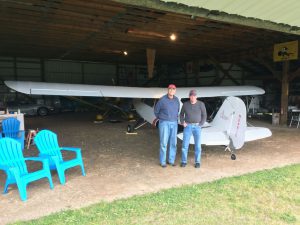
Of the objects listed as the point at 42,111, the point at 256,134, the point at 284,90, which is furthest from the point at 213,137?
the point at 42,111

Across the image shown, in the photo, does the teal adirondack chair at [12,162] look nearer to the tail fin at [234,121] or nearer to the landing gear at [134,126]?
the tail fin at [234,121]

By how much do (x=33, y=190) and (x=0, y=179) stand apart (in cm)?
104

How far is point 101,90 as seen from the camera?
8.55 meters

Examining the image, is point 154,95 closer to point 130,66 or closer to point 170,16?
point 170,16

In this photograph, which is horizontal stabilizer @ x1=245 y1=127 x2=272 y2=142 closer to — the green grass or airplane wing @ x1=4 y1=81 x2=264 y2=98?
the green grass

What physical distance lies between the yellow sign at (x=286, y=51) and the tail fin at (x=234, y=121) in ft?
20.1

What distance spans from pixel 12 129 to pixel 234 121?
579cm

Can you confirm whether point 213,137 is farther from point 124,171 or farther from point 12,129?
point 12,129

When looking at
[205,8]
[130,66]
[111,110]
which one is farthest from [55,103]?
[205,8]

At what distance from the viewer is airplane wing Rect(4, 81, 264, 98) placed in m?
6.94

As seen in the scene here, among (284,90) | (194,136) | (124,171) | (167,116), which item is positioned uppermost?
(284,90)

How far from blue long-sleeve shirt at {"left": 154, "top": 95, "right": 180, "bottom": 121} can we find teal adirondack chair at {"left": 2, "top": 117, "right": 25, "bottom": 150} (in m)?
4.09

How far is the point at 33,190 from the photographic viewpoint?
439cm

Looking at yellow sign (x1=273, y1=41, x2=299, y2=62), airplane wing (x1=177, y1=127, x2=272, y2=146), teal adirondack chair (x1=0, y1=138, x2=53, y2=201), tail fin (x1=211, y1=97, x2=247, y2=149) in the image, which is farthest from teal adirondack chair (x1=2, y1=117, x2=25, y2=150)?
yellow sign (x1=273, y1=41, x2=299, y2=62)
